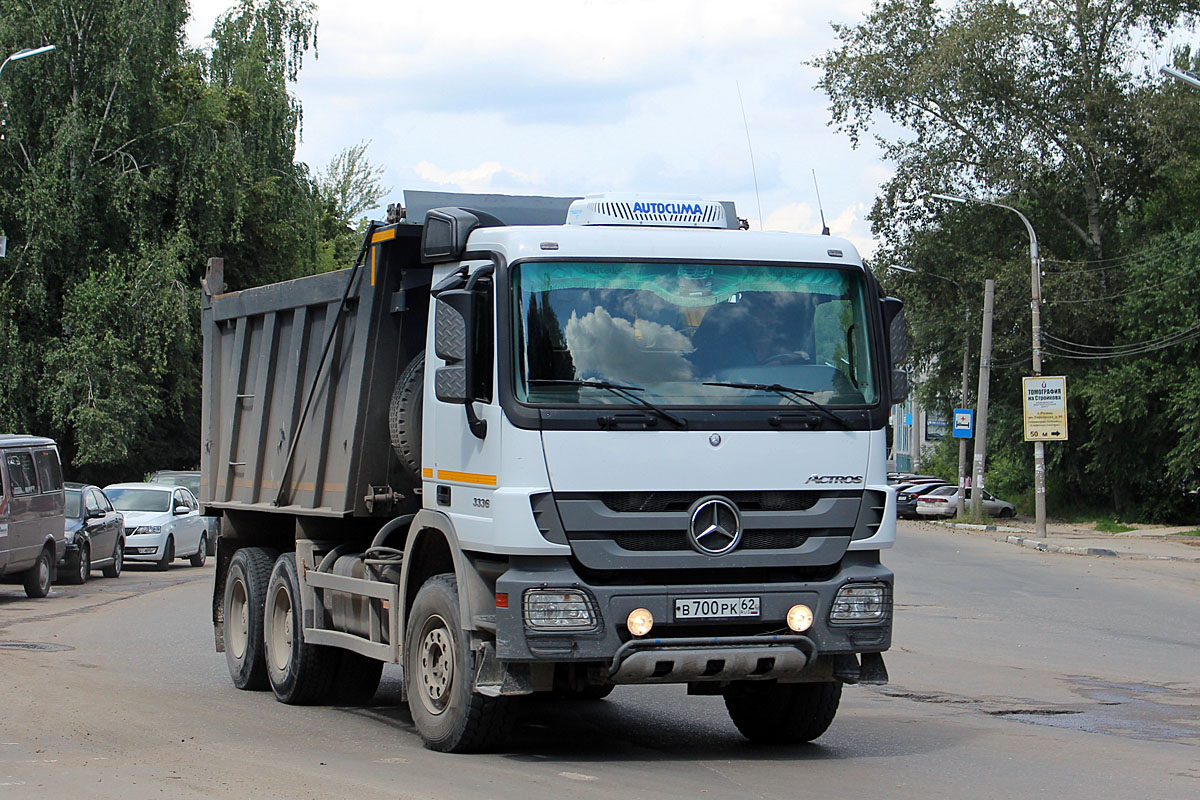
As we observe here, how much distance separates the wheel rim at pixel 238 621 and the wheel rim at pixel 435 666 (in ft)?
10.9

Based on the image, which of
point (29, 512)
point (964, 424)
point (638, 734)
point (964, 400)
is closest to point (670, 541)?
point (638, 734)

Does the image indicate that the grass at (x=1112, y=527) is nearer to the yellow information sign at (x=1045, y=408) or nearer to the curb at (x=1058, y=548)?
the curb at (x=1058, y=548)

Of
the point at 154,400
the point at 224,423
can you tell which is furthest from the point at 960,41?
the point at 224,423

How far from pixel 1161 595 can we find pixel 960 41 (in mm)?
28780

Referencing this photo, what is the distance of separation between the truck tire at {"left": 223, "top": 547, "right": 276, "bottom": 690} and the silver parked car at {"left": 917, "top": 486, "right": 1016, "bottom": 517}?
146 ft

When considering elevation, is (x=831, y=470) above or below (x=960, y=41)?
below

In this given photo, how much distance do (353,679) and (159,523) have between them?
18397 mm

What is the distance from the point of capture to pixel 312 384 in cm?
1041

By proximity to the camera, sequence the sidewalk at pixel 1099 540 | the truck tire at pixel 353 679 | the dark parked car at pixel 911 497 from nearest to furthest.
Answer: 1. the truck tire at pixel 353 679
2. the sidewalk at pixel 1099 540
3. the dark parked car at pixel 911 497

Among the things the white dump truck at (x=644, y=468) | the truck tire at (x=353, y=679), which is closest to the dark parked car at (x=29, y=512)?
the truck tire at (x=353, y=679)

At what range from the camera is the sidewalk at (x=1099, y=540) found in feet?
107

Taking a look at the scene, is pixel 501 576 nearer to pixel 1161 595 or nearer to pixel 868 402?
pixel 868 402

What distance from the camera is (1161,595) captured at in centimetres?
2195

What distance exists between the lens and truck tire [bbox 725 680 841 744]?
8.87 m
